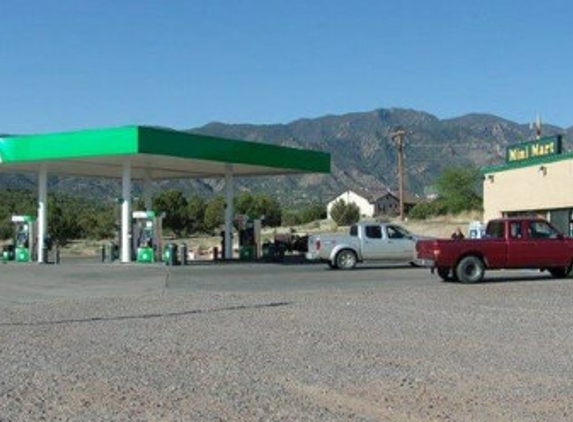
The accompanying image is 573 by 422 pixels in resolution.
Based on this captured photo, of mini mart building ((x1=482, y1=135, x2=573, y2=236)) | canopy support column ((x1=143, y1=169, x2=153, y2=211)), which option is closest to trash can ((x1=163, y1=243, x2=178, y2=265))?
canopy support column ((x1=143, y1=169, x2=153, y2=211))

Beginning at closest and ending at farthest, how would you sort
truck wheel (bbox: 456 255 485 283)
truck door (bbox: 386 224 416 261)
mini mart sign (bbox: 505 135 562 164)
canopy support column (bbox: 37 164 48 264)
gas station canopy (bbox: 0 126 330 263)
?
truck wheel (bbox: 456 255 485 283)
truck door (bbox: 386 224 416 261)
gas station canopy (bbox: 0 126 330 263)
canopy support column (bbox: 37 164 48 264)
mini mart sign (bbox: 505 135 562 164)

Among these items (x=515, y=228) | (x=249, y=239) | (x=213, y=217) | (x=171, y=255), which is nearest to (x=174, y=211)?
(x=213, y=217)

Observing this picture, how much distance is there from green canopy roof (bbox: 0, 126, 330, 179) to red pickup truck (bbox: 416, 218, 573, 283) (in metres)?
12.6

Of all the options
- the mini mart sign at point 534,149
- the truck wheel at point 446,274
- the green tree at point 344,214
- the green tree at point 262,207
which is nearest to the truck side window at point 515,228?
the truck wheel at point 446,274

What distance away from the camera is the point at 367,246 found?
35.1 m

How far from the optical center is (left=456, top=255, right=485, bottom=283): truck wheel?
88.2 feet

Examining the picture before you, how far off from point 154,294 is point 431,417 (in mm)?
15674

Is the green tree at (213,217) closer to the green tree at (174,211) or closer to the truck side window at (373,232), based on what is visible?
the green tree at (174,211)

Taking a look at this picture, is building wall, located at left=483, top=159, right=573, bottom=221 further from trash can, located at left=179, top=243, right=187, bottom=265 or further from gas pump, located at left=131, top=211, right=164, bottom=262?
gas pump, located at left=131, top=211, right=164, bottom=262

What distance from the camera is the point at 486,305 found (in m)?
19.7

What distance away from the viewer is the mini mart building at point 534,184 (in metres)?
41.4

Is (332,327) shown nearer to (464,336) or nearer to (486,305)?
(464,336)

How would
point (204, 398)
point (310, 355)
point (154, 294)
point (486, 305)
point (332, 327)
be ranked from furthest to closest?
point (154, 294), point (486, 305), point (332, 327), point (310, 355), point (204, 398)

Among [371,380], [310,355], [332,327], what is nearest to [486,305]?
[332,327]
